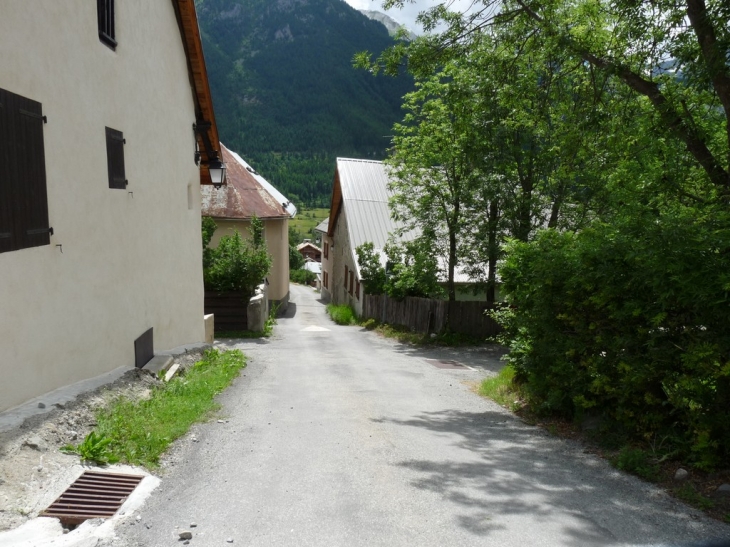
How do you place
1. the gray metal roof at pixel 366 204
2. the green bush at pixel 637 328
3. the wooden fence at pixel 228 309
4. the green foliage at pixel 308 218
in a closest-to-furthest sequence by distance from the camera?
the green bush at pixel 637 328
the wooden fence at pixel 228 309
the gray metal roof at pixel 366 204
the green foliage at pixel 308 218

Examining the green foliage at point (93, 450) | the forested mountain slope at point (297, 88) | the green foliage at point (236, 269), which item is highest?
the forested mountain slope at point (297, 88)

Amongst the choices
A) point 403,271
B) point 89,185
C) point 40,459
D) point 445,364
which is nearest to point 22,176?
point 89,185

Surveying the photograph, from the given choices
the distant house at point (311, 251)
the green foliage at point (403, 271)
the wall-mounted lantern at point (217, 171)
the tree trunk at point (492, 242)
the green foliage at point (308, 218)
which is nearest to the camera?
the wall-mounted lantern at point (217, 171)

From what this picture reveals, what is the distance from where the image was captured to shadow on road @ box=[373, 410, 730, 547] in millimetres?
4332

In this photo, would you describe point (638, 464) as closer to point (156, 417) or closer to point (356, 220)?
point (156, 417)

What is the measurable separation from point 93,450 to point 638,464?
503 cm

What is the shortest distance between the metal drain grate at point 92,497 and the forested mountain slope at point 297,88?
355ft

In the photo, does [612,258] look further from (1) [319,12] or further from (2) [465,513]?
(1) [319,12]

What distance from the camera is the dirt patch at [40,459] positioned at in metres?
4.15

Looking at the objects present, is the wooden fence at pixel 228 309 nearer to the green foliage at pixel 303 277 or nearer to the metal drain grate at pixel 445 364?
the metal drain grate at pixel 445 364

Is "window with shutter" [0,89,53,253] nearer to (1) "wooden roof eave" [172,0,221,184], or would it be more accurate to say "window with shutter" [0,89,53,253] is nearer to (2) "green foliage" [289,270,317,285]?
(1) "wooden roof eave" [172,0,221,184]

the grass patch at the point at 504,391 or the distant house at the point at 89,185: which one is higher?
the distant house at the point at 89,185

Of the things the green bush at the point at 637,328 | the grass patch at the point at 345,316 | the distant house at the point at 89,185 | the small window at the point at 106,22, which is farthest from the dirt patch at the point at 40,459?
the grass patch at the point at 345,316

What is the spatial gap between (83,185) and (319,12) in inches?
7113
